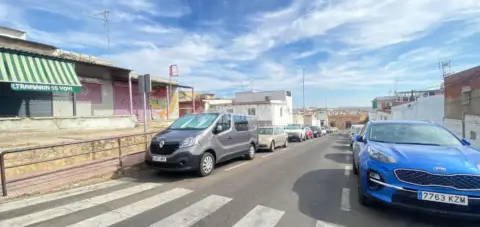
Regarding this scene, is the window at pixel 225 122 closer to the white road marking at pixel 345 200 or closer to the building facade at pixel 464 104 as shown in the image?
the white road marking at pixel 345 200

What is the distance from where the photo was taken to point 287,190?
20.9ft

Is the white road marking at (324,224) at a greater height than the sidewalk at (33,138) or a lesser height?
lesser

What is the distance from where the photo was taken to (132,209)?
505cm

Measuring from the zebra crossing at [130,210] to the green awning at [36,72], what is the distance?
22.7 ft

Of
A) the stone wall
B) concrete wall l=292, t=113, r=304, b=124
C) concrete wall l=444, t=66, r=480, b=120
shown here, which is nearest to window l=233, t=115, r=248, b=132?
the stone wall

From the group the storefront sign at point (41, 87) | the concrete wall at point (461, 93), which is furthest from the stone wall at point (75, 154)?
the concrete wall at point (461, 93)

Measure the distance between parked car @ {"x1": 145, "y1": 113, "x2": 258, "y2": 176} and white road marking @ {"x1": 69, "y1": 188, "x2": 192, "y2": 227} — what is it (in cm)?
126

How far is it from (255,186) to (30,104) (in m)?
12.1

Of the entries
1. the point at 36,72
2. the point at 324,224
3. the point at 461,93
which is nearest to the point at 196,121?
the point at 324,224

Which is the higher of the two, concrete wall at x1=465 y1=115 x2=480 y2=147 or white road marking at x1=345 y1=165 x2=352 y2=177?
concrete wall at x1=465 y1=115 x2=480 y2=147

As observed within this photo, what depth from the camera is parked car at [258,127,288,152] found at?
15.3 meters

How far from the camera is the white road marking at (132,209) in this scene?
4395 millimetres

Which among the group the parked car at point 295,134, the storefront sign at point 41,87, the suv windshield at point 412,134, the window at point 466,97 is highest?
the storefront sign at point 41,87

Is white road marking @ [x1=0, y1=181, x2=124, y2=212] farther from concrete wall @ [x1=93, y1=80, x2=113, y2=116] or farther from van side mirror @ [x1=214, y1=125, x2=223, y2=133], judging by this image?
concrete wall @ [x1=93, y1=80, x2=113, y2=116]
